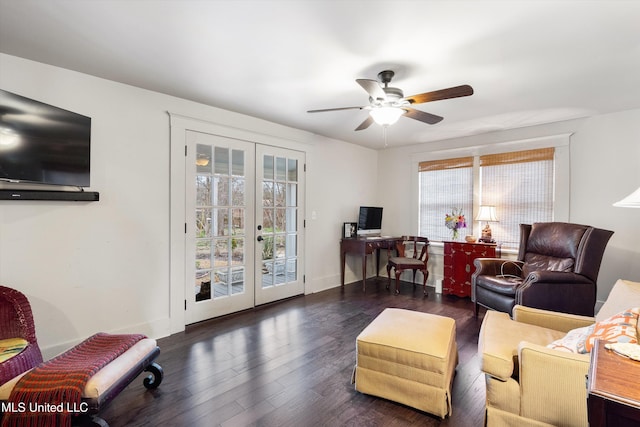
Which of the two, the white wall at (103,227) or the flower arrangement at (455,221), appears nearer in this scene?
the white wall at (103,227)

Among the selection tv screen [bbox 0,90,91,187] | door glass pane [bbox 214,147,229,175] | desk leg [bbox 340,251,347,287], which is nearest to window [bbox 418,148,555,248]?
desk leg [bbox 340,251,347,287]

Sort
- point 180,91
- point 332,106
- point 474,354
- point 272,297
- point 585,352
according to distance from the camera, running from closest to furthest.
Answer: point 585,352, point 474,354, point 180,91, point 332,106, point 272,297

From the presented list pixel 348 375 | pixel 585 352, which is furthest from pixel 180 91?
pixel 585 352

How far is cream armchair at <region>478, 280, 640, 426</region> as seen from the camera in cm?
134

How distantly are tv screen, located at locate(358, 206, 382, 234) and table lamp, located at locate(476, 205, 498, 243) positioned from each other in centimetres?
160

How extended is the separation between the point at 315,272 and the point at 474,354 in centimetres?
246

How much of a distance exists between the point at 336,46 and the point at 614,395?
7.19ft

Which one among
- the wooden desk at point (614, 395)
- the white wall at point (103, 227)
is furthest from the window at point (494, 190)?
the wooden desk at point (614, 395)

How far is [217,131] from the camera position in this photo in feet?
11.0

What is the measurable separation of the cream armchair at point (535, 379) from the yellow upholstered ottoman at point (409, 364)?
253 millimetres

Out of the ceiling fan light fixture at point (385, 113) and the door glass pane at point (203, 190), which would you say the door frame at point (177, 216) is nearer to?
the door glass pane at point (203, 190)

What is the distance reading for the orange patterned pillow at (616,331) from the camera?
49.0 inches

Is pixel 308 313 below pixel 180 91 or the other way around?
below

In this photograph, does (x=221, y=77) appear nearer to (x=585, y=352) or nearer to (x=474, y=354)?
(x=585, y=352)
